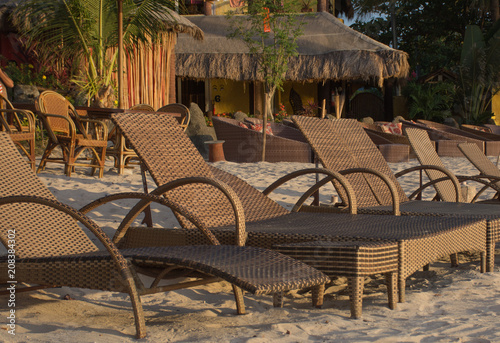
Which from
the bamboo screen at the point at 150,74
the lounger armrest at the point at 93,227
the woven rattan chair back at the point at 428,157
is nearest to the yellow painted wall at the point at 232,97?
the bamboo screen at the point at 150,74

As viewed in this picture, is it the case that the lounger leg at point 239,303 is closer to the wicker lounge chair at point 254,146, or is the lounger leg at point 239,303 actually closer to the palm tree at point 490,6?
the wicker lounge chair at point 254,146

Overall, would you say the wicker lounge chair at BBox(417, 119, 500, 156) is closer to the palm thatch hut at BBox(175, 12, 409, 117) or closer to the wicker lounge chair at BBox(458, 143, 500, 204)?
the palm thatch hut at BBox(175, 12, 409, 117)

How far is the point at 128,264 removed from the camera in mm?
2135

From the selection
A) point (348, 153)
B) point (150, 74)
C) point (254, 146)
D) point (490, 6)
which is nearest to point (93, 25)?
point (254, 146)

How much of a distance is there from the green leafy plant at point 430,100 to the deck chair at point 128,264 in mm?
16859

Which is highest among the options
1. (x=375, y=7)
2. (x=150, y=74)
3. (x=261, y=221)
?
(x=375, y=7)

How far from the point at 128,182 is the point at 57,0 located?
3.61 meters

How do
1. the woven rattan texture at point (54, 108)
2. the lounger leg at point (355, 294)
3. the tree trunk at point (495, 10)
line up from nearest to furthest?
the lounger leg at point (355, 294) → the woven rattan texture at point (54, 108) → the tree trunk at point (495, 10)

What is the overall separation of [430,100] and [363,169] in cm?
1566

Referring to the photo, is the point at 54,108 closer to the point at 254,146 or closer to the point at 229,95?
the point at 254,146

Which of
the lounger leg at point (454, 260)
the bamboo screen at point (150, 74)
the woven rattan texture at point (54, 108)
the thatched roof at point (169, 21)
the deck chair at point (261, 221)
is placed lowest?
the lounger leg at point (454, 260)

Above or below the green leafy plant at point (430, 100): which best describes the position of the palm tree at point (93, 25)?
above

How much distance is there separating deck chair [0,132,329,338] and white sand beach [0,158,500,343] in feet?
0.46

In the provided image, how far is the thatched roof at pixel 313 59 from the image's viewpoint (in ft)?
50.3
